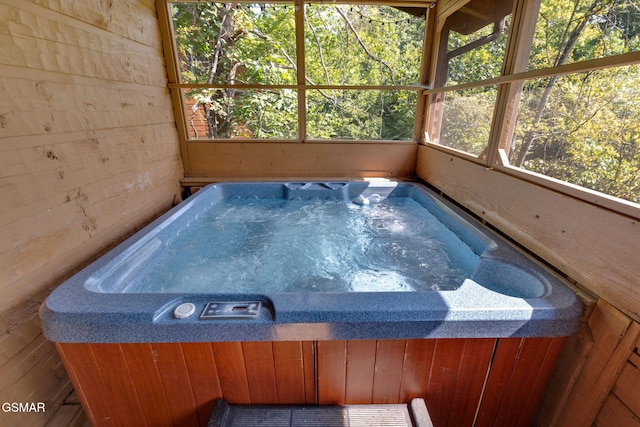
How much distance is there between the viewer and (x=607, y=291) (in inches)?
40.1

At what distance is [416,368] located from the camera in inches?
41.0

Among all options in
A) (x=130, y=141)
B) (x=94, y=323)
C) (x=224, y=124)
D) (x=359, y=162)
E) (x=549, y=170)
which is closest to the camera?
(x=94, y=323)

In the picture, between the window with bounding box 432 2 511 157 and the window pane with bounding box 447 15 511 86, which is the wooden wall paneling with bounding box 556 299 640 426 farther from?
the window pane with bounding box 447 15 511 86

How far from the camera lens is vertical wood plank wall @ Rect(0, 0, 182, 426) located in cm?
116

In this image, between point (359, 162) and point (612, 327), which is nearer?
point (612, 327)

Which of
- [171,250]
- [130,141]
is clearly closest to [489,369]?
[171,250]

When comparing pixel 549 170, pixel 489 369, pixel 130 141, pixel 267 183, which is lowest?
pixel 489 369

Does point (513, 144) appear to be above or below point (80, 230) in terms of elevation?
above

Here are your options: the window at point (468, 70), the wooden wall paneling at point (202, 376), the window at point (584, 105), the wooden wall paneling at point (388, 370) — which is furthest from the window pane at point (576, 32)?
the wooden wall paneling at point (202, 376)

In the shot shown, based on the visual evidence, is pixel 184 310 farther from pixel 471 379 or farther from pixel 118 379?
pixel 471 379

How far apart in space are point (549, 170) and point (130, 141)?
113 inches

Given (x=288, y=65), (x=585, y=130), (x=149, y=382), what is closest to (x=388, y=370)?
(x=149, y=382)

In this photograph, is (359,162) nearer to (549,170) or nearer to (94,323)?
(549,170)

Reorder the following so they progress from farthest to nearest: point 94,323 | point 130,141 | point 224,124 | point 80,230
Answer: point 224,124 < point 130,141 < point 80,230 < point 94,323
